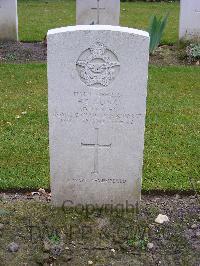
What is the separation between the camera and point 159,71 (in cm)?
804

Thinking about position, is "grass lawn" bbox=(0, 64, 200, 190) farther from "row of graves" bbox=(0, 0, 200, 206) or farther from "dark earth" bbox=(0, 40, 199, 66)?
"row of graves" bbox=(0, 0, 200, 206)

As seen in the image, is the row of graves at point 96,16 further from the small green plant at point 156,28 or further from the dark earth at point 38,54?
the small green plant at point 156,28

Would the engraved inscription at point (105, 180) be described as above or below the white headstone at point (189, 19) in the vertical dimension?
below

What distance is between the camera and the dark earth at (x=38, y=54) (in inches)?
338

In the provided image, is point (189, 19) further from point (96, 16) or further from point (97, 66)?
point (97, 66)

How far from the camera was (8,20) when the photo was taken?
30.7 feet

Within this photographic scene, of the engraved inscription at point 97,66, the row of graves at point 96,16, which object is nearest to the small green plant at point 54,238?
the engraved inscription at point 97,66

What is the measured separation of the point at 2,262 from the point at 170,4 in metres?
11.9

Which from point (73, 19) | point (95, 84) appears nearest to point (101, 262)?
point (95, 84)

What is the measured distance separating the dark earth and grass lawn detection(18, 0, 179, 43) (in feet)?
1.86

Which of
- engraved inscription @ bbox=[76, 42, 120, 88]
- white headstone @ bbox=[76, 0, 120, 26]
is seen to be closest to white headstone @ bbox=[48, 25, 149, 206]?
engraved inscription @ bbox=[76, 42, 120, 88]

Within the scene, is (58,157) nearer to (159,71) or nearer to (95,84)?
(95,84)

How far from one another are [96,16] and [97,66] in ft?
19.5

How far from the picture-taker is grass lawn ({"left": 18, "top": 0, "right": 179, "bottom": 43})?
34.8 feet
